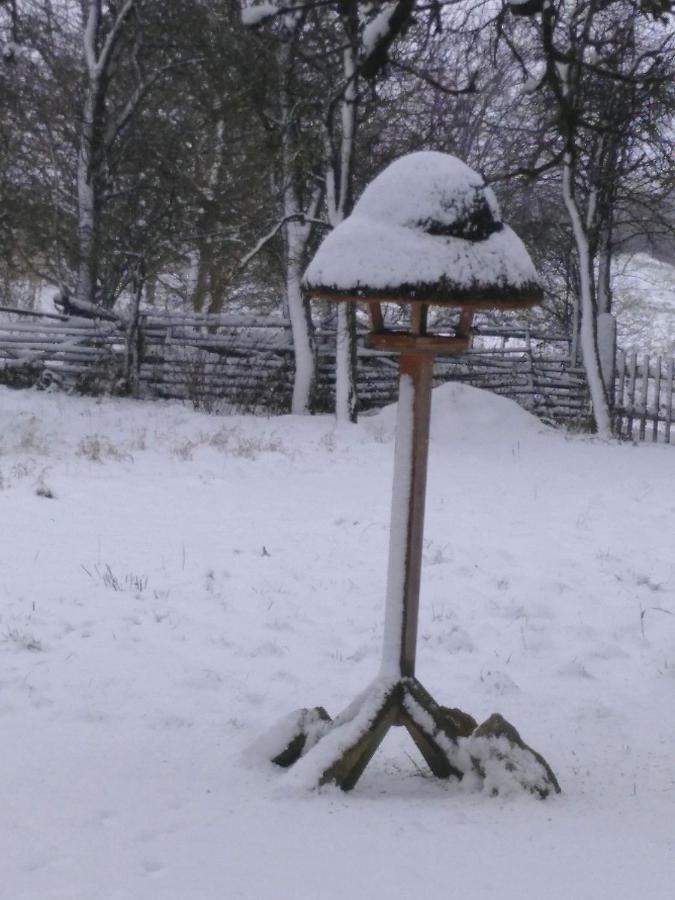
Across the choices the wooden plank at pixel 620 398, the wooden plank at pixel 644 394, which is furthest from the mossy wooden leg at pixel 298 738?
the wooden plank at pixel 620 398

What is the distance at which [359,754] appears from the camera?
3346 mm

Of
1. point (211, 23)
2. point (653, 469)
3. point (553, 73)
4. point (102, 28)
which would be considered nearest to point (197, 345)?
point (211, 23)

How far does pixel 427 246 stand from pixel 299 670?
2.49 metres

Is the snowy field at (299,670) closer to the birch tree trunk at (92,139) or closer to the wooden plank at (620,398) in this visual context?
the wooden plank at (620,398)

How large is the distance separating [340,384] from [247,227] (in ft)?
15.5

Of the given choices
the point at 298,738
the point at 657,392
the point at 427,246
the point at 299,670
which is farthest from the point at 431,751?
the point at 657,392

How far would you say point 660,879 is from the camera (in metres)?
2.66

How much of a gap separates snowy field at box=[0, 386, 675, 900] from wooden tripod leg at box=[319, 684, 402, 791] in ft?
0.19

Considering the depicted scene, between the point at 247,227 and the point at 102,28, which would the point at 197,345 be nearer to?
the point at 247,227

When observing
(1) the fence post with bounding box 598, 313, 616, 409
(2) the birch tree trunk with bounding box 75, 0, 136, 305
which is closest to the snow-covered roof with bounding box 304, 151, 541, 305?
(1) the fence post with bounding box 598, 313, 616, 409

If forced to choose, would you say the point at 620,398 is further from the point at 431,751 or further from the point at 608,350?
the point at 431,751

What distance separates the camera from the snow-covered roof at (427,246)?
10.1ft

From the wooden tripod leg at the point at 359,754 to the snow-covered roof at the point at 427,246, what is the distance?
153 cm

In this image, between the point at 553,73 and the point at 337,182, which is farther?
the point at 337,182
